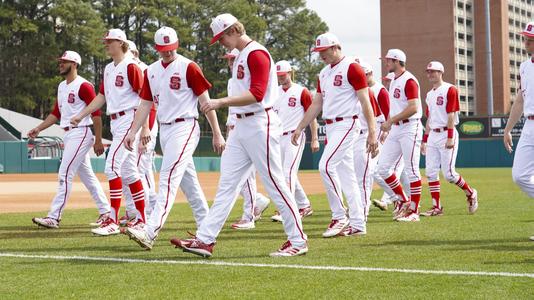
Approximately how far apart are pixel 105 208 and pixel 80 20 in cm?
5160

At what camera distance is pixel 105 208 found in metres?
10.8

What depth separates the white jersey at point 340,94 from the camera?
9172 mm

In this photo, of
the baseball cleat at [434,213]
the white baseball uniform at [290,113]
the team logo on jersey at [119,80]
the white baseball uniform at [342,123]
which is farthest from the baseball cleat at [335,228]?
the baseball cleat at [434,213]

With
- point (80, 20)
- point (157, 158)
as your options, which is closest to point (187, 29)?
point (80, 20)

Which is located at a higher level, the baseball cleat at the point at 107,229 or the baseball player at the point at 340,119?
the baseball player at the point at 340,119

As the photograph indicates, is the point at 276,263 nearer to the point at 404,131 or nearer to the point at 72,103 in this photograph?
the point at 72,103

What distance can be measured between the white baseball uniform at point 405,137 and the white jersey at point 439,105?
1.07m

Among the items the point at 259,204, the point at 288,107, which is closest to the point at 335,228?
the point at 288,107

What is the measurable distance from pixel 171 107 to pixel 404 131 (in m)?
4.52

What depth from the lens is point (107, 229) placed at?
967 centimetres

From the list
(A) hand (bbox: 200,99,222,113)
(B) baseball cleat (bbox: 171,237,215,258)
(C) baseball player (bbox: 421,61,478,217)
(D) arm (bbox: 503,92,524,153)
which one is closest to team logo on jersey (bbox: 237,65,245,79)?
(A) hand (bbox: 200,99,222,113)

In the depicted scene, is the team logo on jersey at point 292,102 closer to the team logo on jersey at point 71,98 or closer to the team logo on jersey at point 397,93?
the team logo on jersey at point 397,93

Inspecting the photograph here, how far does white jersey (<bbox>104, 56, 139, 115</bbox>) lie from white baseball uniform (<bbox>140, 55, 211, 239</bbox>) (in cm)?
155

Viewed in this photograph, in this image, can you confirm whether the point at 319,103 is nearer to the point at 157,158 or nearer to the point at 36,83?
the point at 157,158
